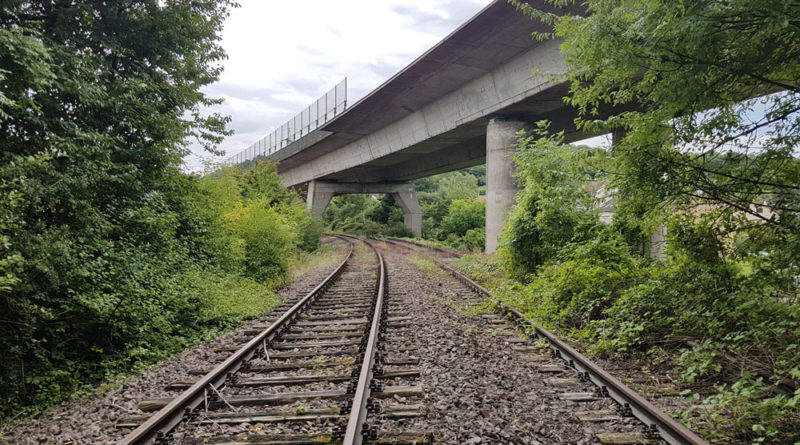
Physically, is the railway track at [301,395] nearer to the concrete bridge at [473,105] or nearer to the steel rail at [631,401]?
the steel rail at [631,401]

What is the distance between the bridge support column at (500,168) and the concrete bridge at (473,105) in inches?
1.4

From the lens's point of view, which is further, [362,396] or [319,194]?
[319,194]

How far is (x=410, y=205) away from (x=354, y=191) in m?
5.17

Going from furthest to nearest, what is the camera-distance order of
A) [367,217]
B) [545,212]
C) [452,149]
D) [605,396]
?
[367,217] < [452,149] < [545,212] < [605,396]

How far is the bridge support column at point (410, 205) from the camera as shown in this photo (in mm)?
35312

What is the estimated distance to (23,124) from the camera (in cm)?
562

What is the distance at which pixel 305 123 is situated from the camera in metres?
31.6

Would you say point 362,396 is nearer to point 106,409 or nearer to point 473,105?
point 106,409

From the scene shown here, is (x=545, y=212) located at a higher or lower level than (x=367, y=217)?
lower

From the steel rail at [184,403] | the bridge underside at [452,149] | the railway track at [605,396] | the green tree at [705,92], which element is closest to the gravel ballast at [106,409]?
the steel rail at [184,403]

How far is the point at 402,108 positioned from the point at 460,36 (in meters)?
6.79

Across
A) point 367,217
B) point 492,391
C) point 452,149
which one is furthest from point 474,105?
point 367,217

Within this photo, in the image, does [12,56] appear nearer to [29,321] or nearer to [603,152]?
[29,321]

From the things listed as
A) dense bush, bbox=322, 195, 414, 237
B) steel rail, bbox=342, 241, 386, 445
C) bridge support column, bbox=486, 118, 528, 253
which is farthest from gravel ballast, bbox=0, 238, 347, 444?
dense bush, bbox=322, 195, 414, 237
